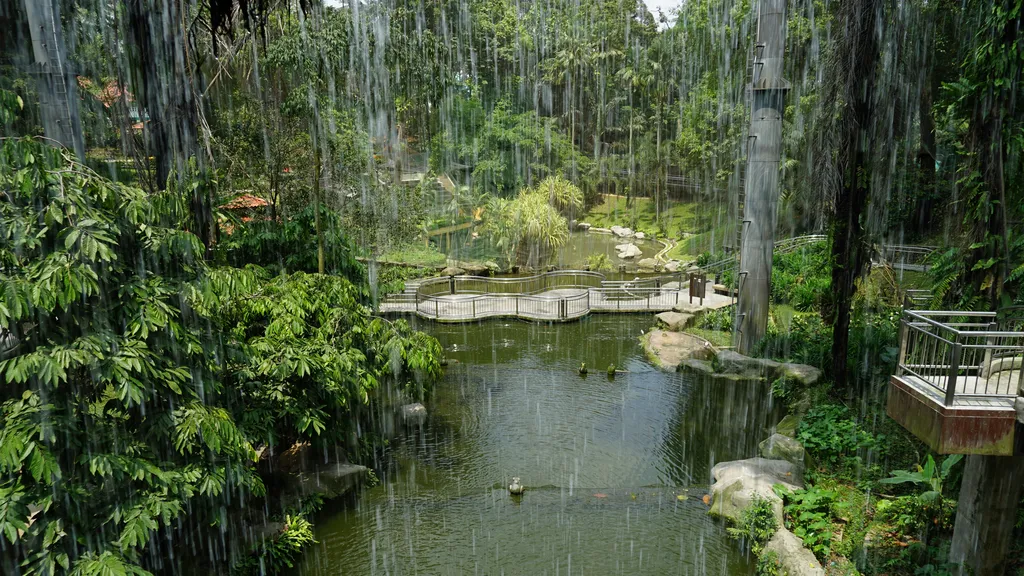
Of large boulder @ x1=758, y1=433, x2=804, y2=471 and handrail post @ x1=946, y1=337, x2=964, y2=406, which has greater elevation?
handrail post @ x1=946, y1=337, x2=964, y2=406

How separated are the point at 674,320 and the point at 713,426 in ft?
22.3

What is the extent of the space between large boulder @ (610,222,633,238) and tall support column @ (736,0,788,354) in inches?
975

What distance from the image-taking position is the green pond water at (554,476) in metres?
8.39

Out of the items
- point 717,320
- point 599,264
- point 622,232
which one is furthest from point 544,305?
point 622,232

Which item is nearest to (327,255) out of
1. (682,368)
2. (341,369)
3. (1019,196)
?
(341,369)

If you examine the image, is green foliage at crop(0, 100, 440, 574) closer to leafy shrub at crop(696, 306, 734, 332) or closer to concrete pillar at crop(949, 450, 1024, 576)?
concrete pillar at crop(949, 450, 1024, 576)

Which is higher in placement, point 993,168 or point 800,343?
point 993,168

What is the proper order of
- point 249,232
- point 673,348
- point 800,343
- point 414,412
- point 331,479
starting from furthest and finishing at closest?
1. point 673,348
2. point 800,343
3. point 414,412
4. point 249,232
5. point 331,479

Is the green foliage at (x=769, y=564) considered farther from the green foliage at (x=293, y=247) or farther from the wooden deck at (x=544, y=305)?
the wooden deck at (x=544, y=305)

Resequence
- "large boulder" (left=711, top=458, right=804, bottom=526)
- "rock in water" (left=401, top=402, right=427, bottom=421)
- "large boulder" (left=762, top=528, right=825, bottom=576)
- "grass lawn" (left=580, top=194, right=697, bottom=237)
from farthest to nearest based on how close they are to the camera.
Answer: "grass lawn" (left=580, top=194, right=697, bottom=237)
"rock in water" (left=401, top=402, right=427, bottom=421)
"large boulder" (left=711, top=458, right=804, bottom=526)
"large boulder" (left=762, top=528, right=825, bottom=576)

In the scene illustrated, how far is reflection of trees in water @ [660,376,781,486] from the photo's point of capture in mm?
11039

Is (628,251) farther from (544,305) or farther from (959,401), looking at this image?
(959,401)

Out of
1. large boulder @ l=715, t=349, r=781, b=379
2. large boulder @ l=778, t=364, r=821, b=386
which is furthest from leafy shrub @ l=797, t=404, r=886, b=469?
large boulder @ l=715, t=349, r=781, b=379

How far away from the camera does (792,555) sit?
7531mm
